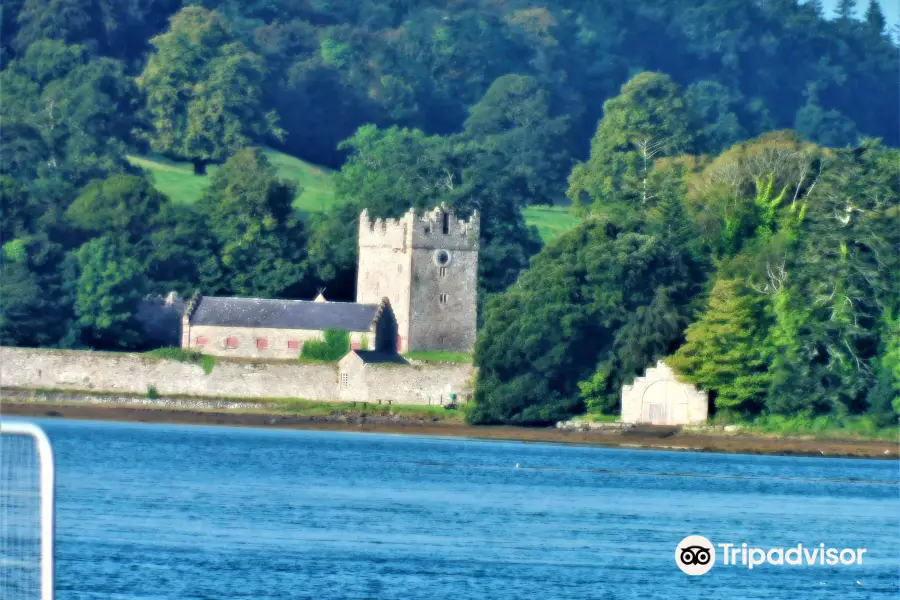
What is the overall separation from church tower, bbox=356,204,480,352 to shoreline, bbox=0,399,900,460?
7.47 m

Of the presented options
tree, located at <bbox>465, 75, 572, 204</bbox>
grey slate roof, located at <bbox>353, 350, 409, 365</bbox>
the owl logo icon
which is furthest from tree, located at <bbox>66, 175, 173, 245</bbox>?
the owl logo icon

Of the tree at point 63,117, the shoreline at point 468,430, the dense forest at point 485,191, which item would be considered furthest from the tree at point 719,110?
the shoreline at point 468,430

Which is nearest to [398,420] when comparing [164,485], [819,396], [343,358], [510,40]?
[343,358]

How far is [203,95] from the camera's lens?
98.3 meters

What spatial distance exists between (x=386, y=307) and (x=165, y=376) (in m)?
7.88

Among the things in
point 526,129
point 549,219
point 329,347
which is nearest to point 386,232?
point 329,347

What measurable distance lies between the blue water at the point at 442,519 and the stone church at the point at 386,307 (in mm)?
11143

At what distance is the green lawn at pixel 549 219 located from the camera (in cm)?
8775

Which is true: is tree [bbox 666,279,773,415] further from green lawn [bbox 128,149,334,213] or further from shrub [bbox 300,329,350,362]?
green lawn [bbox 128,149,334,213]

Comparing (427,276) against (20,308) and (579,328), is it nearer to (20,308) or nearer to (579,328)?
(579,328)

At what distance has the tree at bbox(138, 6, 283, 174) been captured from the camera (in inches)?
3760

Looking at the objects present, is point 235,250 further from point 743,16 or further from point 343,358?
point 743,16

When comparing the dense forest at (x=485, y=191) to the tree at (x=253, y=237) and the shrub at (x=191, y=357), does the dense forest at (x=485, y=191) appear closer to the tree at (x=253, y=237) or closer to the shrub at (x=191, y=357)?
the tree at (x=253, y=237)

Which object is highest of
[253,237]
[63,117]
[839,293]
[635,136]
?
[63,117]
